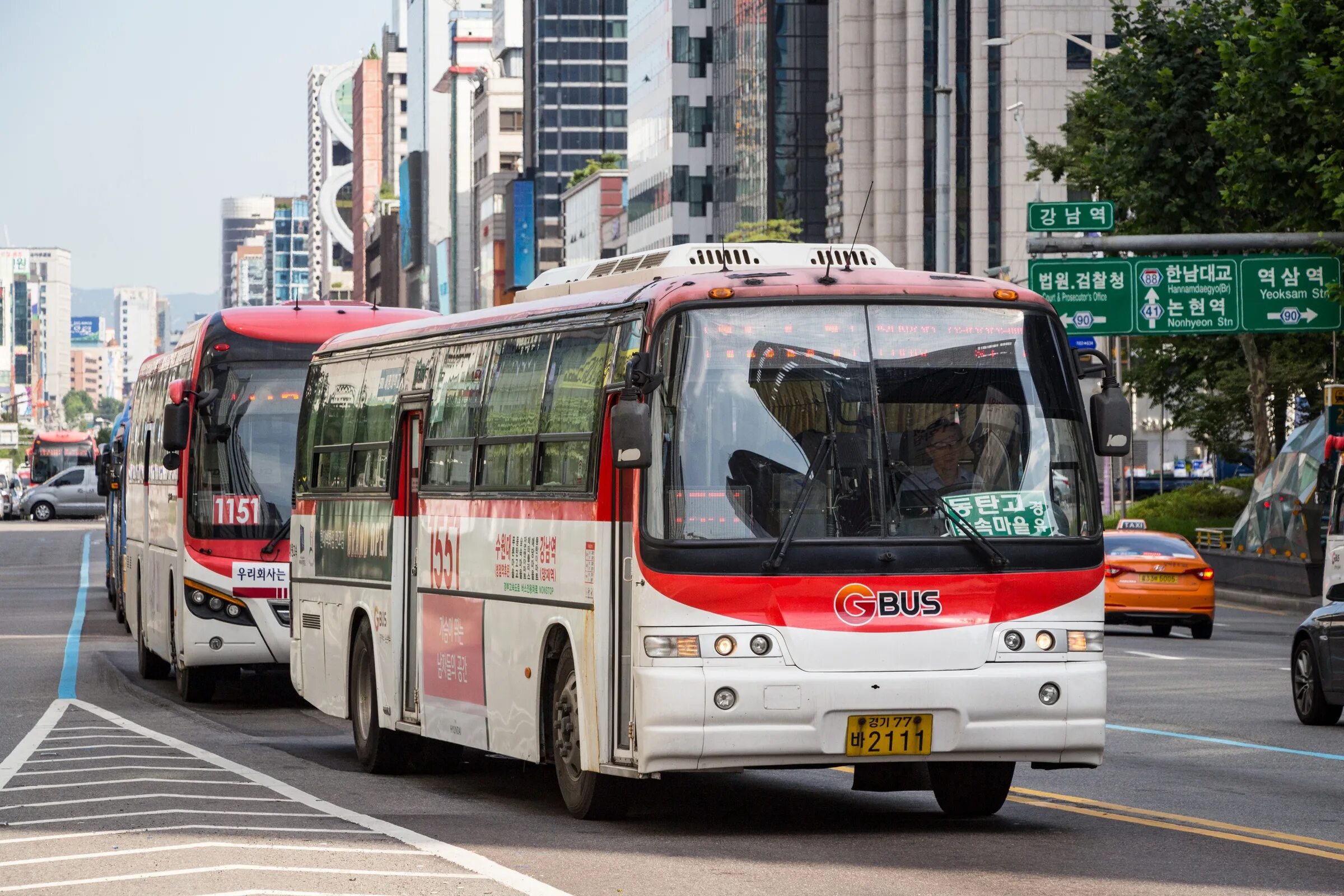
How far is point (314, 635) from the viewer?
1642 centimetres

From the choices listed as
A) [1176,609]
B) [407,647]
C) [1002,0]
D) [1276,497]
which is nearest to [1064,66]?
[1002,0]

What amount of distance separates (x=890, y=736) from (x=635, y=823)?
4.94ft

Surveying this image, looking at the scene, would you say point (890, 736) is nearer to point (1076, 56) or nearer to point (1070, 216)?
point (1070, 216)

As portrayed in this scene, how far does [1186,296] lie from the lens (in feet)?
125

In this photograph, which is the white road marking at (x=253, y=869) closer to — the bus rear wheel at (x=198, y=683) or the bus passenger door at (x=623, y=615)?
the bus passenger door at (x=623, y=615)

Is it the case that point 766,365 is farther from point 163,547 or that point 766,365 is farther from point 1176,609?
point 1176,609

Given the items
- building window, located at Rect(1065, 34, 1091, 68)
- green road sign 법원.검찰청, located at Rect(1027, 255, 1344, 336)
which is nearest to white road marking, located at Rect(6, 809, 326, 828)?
green road sign 법원.검찰청, located at Rect(1027, 255, 1344, 336)

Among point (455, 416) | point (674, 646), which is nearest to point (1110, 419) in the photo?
point (674, 646)

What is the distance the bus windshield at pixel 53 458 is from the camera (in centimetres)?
10688

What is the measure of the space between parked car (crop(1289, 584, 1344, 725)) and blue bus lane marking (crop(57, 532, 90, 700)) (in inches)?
409

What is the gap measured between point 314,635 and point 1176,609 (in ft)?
55.6

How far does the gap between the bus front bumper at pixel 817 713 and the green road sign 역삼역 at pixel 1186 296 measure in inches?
1106

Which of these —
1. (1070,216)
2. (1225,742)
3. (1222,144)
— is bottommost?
(1225,742)

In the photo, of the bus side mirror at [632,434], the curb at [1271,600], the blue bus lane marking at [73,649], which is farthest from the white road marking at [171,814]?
the curb at [1271,600]
